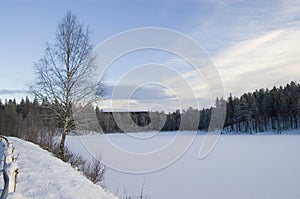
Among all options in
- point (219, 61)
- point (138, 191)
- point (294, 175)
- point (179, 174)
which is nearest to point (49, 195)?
point (138, 191)

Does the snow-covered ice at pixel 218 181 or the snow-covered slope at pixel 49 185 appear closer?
the snow-covered slope at pixel 49 185

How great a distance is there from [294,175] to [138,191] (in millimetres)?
7767

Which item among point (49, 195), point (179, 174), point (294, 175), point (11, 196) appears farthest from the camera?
point (179, 174)

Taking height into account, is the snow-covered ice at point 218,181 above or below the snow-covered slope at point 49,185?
below

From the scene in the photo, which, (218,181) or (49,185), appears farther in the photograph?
(218,181)

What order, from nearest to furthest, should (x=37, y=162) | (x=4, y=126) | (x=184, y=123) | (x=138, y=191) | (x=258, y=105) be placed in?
(x=37, y=162)
(x=138, y=191)
(x=4, y=126)
(x=258, y=105)
(x=184, y=123)

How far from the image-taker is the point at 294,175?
14.3 meters

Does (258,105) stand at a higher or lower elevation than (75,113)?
higher

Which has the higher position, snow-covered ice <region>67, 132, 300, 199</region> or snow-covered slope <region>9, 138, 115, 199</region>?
snow-covered slope <region>9, 138, 115, 199</region>

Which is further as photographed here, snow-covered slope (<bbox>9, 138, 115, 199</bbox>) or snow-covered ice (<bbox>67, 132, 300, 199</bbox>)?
snow-covered ice (<bbox>67, 132, 300, 199</bbox>)

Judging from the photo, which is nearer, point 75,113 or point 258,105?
point 75,113

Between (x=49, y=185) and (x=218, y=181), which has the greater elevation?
(x=49, y=185)

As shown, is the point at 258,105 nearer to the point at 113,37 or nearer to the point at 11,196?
the point at 113,37

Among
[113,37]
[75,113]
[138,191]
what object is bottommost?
[138,191]
